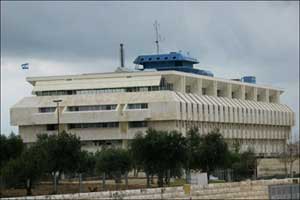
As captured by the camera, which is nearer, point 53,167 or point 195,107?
point 53,167

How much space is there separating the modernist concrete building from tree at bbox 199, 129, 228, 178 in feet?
129

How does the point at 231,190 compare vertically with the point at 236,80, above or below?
below

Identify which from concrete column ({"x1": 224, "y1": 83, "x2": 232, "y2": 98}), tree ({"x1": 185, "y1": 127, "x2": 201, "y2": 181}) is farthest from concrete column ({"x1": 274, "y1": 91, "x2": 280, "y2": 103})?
tree ({"x1": 185, "y1": 127, "x2": 201, "y2": 181})

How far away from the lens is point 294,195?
54.3 metres

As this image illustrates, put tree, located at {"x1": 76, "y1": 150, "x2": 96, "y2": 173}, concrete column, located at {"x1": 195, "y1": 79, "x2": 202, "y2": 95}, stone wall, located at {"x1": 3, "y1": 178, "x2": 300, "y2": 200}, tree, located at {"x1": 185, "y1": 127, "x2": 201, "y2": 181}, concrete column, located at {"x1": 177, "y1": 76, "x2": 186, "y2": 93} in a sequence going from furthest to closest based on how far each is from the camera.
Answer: concrete column, located at {"x1": 195, "y1": 79, "x2": 202, "y2": 95} < concrete column, located at {"x1": 177, "y1": 76, "x2": 186, "y2": 93} < tree, located at {"x1": 185, "y1": 127, "x2": 201, "y2": 181} < tree, located at {"x1": 76, "y1": 150, "x2": 96, "y2": 173} < stone wall, located at {"x1": 3, "y1": 178, "x2": 300, "y2": 200}

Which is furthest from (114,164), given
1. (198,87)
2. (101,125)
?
(198,87)

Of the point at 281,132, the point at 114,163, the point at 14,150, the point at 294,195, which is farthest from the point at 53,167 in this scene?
the point at 281,132

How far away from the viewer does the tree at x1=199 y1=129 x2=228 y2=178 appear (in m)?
72.3

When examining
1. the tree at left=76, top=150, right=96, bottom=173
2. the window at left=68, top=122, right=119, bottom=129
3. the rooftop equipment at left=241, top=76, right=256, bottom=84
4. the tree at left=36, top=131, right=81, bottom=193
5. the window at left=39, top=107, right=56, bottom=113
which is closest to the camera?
the tree at left=36, top=131, right=81, bottom=193

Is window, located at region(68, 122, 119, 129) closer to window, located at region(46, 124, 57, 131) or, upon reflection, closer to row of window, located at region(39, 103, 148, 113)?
row of window, located at region(39, 103, 148, 113)

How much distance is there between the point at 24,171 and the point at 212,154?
2478 cm

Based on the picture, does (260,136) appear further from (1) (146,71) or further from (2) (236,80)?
(1) (146,71)

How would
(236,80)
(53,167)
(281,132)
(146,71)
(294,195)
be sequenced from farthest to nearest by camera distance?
(281,132) < (236,80) < (146,71) < (53,167) < (294,195)

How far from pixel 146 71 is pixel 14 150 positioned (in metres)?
58.7
